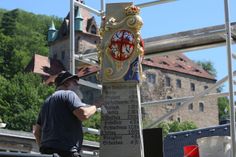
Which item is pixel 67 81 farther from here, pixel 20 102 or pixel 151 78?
pixel 151 78

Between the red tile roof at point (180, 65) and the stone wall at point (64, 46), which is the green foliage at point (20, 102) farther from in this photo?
the stone wall at point (64, 46)

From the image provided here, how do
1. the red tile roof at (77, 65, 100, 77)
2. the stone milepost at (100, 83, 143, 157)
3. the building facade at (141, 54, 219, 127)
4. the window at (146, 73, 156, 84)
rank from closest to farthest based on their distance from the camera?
the stone milepost at (100, 83, 143, 157), the red tile roof at (77, 65, 100, 77), the building facade at (141, 54, 219, 127), the window at (146, 73, 156, 84)

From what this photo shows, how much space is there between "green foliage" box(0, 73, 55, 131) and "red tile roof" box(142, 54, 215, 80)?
65.9ft

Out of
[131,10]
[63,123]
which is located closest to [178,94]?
[131,10]

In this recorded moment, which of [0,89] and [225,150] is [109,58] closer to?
[225,150]

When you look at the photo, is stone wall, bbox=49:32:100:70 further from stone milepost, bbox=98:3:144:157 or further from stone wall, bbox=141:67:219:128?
stone milepost, bbox=98:3:144:157

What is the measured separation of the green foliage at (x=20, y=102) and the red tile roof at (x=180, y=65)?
20.1 metres

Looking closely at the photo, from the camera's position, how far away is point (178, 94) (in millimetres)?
85688

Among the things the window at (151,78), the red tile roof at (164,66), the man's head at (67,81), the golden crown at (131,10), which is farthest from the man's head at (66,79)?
the window at (151,78)

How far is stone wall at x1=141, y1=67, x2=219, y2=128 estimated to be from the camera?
264ft

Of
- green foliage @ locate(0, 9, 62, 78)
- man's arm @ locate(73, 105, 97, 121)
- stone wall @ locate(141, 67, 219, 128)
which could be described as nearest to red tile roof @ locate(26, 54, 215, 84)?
stone wall @ locate(141, 67, 219, 128)

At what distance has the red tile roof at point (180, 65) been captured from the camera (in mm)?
83812

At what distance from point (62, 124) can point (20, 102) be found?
60.2 meters

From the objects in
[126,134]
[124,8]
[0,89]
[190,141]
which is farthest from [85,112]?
[0,89]
